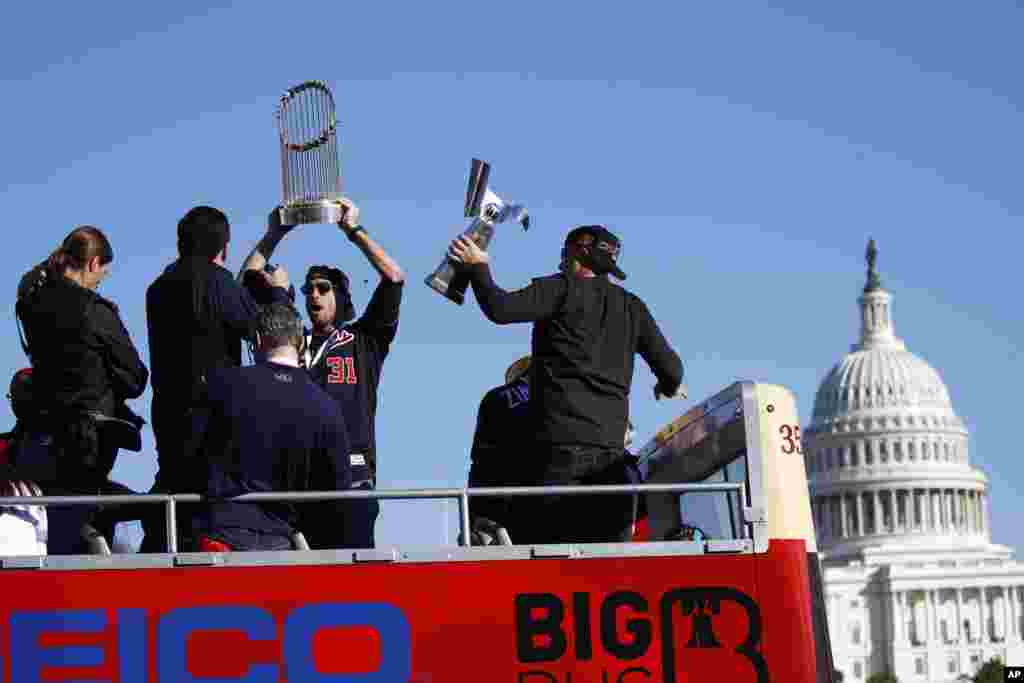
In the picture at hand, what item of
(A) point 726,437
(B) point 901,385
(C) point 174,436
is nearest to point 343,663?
(C) point 174,436

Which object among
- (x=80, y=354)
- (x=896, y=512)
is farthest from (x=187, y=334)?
(x=896, y=512)

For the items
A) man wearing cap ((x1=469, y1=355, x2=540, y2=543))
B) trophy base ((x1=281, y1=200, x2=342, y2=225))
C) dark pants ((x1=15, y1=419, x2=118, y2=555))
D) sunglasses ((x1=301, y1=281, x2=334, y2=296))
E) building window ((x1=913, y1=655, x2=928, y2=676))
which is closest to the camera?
dark pants ((x1=15, y1=419, x2=118, y2=555))

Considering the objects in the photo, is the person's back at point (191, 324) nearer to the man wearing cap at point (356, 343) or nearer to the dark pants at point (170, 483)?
the dark pants at point (170, 483)

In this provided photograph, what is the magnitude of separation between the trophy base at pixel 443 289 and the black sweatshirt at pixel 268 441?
0.90m

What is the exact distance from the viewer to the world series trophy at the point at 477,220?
1056 cm

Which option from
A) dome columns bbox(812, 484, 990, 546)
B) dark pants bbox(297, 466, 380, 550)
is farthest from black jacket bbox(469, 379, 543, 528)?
dome columns bbox(812, 484, 990, 546)

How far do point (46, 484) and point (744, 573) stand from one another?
301cm

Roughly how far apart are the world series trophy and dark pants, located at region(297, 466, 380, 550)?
1.07 metres

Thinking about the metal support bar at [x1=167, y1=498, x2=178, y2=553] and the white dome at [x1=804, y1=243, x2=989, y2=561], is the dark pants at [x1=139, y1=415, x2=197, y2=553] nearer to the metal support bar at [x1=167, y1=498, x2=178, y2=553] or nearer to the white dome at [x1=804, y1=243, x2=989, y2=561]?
the metal support bar at [x1=167, y1=498, x2=178, y2=553]

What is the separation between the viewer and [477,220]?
10789 millimetres

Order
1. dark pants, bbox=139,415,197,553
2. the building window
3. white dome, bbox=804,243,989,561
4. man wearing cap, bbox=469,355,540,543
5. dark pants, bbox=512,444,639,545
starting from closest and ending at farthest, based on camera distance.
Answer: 1. dark pants, bbox=139,415,197,553
2. dark pants, bbox=512,444,639,545
3. man wearing cap, bbox=469,355,540,543
4. the building window
5. white dome, bbox=804,243,989,561

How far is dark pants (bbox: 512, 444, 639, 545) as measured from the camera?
10.4m

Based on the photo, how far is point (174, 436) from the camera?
34.5 ft

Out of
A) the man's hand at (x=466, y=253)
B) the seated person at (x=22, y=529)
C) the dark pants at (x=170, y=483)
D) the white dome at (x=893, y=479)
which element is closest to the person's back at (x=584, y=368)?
the man's hand at (x=466, y=253)
